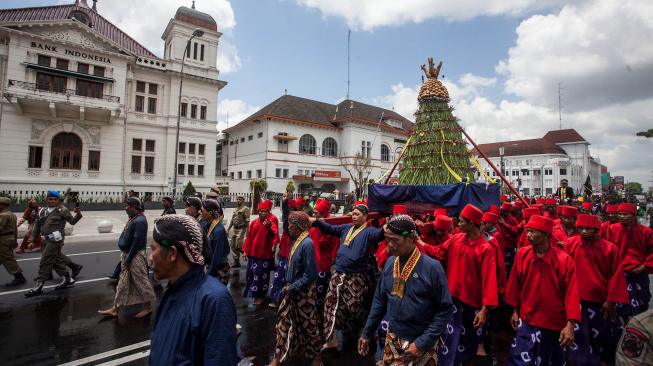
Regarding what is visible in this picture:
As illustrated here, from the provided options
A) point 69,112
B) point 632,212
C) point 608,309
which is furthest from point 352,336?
point 69,112

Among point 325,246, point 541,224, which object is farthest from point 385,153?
point 541,224

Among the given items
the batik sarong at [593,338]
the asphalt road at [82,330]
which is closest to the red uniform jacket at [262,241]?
the asphalt road at [82,330]

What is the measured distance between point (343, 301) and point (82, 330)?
3800 millimetres

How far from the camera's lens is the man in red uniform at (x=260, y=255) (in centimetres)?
645

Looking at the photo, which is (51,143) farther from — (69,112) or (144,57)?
(144,57)

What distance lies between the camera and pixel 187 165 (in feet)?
110

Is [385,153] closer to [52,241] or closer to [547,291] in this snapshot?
[52,241]

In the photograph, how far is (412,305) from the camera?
274cm

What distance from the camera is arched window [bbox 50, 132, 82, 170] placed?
2742cm

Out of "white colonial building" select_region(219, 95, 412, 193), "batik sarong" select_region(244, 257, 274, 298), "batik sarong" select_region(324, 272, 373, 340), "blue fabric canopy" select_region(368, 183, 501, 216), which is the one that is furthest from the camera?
"white colonial building" select_region(219, 95, 412, 193)

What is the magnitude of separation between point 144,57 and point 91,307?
3154cm

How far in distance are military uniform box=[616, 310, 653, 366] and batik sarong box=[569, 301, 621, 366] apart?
298 cm

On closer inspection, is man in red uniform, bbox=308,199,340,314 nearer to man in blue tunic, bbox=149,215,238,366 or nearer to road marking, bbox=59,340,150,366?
road marking, bbox=59,340,150,366

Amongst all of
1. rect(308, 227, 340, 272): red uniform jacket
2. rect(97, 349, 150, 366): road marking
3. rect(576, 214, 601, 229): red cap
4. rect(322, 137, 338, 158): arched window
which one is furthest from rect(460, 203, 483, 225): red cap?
rect(322, 137, 338, 158): arched window
